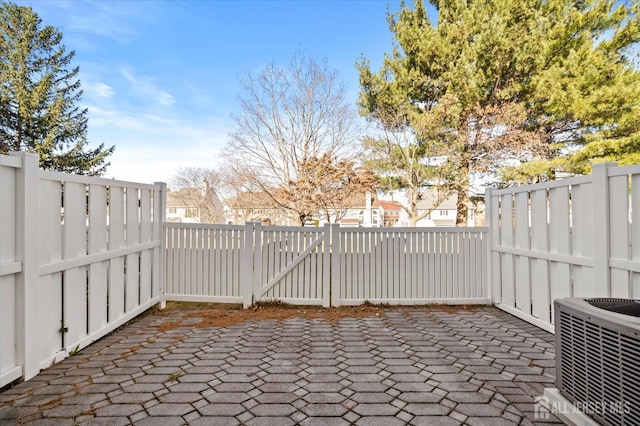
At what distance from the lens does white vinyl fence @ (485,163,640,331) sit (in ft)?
8.57

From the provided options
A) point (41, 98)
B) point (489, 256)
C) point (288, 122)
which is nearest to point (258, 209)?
point (288, 122)

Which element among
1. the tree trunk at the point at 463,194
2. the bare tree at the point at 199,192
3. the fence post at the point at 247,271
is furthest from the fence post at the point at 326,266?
the bare tree at the point at 199,192

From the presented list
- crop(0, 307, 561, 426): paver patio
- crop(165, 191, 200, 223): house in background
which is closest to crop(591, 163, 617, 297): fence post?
crop(0, 307, 561, 426): paver patio

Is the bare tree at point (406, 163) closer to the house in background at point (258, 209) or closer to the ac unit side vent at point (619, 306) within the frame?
the house in background at point (258, 209)

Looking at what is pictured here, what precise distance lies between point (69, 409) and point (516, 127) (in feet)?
39.5

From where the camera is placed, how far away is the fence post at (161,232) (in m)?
4.40

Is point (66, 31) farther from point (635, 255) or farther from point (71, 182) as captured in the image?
point (635, 255)

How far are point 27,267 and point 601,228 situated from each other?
4.83 meters

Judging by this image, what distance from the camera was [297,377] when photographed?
2.43 m

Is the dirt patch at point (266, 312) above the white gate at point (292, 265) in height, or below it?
below

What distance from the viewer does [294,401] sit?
6.84 ft

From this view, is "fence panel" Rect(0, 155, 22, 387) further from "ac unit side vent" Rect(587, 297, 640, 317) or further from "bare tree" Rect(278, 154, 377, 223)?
"bare tree" Rect(278, 154, 377, 223)

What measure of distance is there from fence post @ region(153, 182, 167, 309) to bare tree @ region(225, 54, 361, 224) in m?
7.44

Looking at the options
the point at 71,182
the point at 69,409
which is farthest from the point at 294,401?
the point at 71,182
